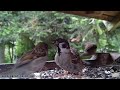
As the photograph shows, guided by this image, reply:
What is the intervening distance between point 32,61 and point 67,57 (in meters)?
0.27

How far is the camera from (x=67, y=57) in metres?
1.67

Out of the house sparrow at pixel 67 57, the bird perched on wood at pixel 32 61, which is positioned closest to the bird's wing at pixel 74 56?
the house sparrow at pixel 67 57

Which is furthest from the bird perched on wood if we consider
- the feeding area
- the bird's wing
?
the bird's wing

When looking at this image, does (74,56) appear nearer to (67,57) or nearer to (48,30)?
(67,57)

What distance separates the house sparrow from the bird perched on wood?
0.32ft

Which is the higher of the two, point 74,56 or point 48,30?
point 48,30

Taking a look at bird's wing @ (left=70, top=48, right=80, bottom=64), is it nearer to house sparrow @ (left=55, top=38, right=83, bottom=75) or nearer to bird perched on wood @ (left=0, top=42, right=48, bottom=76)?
house sparrow @ (left=55, top=38, right=83, bottom=75)

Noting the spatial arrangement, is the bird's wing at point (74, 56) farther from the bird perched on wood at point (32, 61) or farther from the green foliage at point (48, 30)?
the bird perched on wood at point (32, 61)

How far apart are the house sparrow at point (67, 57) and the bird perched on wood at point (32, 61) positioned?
99 millimetres

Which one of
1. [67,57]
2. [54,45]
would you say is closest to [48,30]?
[54,45]

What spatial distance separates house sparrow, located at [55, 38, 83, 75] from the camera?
1.66 metres

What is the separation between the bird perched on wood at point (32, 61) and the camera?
1580mm
